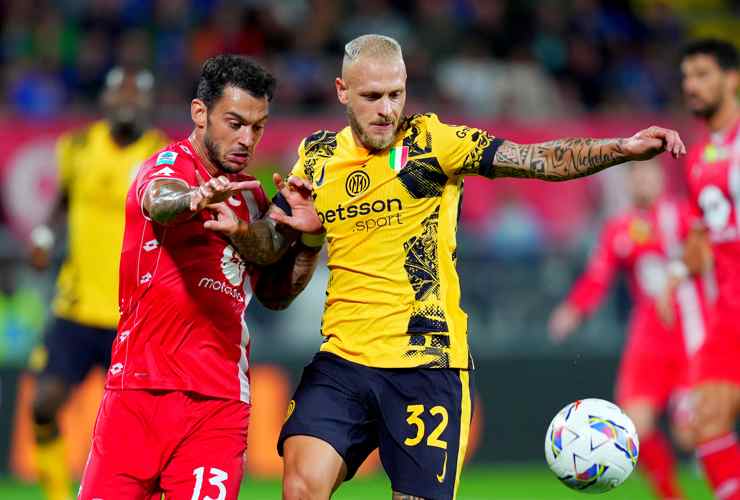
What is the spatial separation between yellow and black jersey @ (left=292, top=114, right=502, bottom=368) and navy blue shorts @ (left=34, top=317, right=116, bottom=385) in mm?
3167

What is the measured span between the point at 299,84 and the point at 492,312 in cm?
419

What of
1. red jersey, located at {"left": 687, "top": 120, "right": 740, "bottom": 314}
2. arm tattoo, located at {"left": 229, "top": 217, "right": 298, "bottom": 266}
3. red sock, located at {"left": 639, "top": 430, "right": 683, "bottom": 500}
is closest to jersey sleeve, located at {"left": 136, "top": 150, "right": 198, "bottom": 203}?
arm tattoo, located at {"left": 229, "top": 217, "right": 298, "bottom": 266}

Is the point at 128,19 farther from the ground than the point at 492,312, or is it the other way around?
the point at 128,19

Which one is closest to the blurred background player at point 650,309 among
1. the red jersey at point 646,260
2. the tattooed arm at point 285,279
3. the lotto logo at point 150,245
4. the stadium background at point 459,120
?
the red jersey at point 646,260

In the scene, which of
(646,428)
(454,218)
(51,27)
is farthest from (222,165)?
(51,27)

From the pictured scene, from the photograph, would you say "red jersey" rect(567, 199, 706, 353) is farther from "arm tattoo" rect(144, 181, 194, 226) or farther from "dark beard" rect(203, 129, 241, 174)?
"arm tattoo" rect(144, 181, 194, 226)

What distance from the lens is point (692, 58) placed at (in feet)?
26.0

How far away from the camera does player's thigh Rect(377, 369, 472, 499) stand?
5.52 metres

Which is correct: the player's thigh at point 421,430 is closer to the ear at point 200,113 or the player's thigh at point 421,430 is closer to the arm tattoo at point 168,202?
the arm tattoo at point 168,202

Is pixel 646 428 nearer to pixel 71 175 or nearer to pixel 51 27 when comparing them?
pixel 71 175

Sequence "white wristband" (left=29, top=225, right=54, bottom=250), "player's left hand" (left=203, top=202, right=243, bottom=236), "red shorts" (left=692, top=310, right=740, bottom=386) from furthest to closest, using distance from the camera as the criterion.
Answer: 1. "white wristband" (left=29, top=225, right=54, bottom=250)
2. "red shorts" (left=692, top=310, right=740, bottom=386)
3. "player's left hand" (left=203, top=202, right=243, bottom=236)

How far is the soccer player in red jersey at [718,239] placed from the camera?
7.53 metres

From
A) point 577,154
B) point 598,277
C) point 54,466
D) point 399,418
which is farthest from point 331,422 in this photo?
point 598,277

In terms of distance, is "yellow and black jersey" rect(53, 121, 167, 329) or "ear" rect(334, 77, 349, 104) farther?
"yellow and black jersey" rect(53, 121, 167, 329)
